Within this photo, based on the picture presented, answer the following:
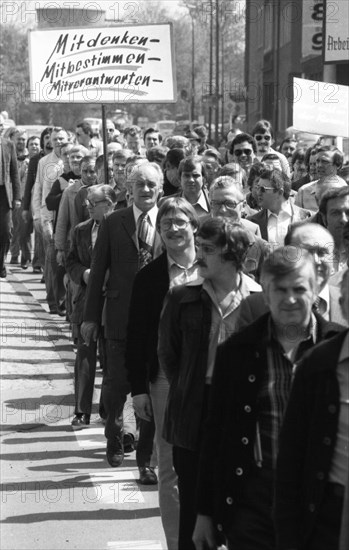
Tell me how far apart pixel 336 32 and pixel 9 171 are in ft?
47.6

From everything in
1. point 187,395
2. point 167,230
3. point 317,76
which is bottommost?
point 317,76

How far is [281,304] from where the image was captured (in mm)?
4449

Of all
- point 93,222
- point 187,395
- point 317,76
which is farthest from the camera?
point 317,76

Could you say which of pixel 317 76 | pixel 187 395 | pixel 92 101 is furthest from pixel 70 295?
pixel 317 76

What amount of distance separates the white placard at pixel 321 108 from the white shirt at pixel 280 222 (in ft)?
12.7

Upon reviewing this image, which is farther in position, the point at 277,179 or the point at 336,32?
the point at 336,32

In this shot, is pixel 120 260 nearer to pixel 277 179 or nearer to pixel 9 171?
pixel 277 179

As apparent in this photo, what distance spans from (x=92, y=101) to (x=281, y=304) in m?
7.25

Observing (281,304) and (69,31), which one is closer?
(281,304)

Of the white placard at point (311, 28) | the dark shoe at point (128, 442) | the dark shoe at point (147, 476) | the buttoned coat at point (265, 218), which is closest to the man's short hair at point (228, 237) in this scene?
the buttoned coat at point (265, 218)

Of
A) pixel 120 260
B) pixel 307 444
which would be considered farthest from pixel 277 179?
pixel 307 444

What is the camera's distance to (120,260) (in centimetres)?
817

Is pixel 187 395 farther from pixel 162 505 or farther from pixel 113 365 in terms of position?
pixel 113 365

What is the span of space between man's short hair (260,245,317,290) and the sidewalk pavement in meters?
2.70
